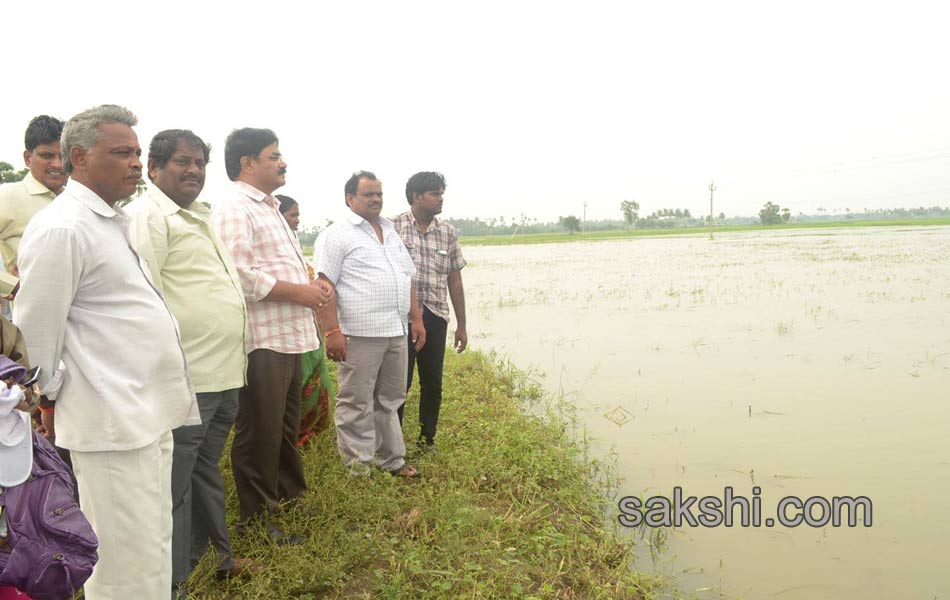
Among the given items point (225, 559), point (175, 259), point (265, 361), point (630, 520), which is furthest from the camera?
point (630, 520)

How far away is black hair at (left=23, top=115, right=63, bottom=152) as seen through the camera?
9.17ft

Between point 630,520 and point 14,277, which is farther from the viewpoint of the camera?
point 630,520

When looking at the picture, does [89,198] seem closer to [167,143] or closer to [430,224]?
[167,143]

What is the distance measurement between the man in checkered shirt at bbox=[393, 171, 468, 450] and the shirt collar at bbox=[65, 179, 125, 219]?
7.20ft

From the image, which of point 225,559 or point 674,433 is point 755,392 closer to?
point 674,433

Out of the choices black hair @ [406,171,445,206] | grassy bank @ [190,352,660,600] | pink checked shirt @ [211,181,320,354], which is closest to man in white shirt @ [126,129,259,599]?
pink checked shirt @ [211,181,320,354]

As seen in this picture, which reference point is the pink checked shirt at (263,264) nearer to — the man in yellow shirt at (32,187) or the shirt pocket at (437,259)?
the man in yellow shirt at (32,187)

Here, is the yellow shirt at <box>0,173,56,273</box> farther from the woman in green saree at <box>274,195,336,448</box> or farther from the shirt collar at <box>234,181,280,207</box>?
the woman in green saree at <box>274,195,336,448</box>

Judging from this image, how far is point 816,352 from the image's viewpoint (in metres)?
6.75

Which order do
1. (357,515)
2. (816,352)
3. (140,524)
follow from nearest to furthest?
(140,524)
(357,515)
(816,352)

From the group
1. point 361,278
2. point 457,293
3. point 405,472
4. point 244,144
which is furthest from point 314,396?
point 244,144

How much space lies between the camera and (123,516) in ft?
5.66

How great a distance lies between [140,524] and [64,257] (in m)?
0.75

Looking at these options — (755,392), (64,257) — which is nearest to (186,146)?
(64,257)
